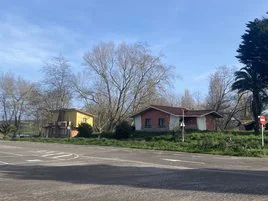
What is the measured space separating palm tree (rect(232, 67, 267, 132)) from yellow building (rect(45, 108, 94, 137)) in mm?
35652

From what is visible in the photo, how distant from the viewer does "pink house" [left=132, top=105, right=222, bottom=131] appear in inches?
2088

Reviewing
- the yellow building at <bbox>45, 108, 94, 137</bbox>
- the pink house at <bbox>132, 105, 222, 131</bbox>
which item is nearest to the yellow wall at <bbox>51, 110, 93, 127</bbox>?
the yellow building at <bbox>45, 108, 94, 137</bbox>

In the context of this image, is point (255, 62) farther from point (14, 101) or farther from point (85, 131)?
point (14, 101)

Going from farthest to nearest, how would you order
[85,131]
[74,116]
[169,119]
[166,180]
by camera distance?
[74,116]
[85,131]
[169,119]
[166,180]

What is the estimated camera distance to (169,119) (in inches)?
2104

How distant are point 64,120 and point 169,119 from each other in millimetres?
29575

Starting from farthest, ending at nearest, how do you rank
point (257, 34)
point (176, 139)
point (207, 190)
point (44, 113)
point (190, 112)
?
1. point (44, 113)
2. point (190, 112)
3. point (257, 34)
4. point (176, 139)
5. point (207, 190)

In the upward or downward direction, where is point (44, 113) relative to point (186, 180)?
upward

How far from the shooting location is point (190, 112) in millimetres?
55250

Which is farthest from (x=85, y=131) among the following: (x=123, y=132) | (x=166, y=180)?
(x=166, y=180)

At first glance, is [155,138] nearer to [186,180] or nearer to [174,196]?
[186,180]

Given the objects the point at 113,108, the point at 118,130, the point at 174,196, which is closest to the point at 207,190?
the point at 174,196

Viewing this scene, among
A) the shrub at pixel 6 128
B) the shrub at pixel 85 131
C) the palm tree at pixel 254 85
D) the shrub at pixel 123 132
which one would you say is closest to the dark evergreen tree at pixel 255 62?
the palm tree at pixel 254 85

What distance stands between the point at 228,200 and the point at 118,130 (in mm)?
40330
